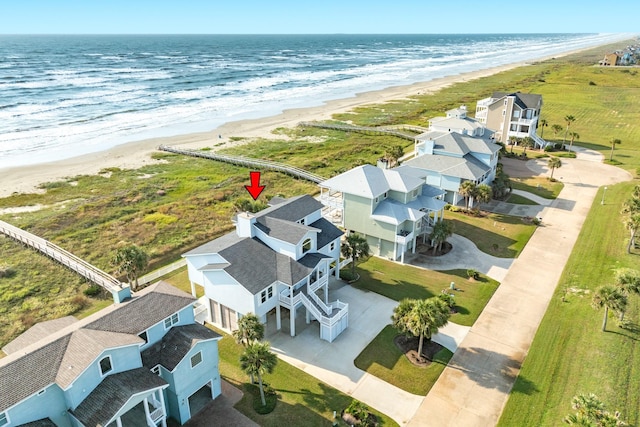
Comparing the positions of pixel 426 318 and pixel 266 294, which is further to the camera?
pixel 266 294

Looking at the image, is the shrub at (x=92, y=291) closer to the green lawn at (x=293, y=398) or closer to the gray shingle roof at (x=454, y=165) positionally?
the green lawn at (x=293, y=398)

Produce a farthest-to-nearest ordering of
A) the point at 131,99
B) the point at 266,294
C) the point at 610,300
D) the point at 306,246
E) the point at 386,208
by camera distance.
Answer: the point at 131,99, the point at 386,208, the point at 306,246, the point at 610,300, the point at 266,294

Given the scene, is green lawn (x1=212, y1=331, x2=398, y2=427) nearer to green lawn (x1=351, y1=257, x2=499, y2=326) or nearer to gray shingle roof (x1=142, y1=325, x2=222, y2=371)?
gray shingle roof (x1=142, y1=325, x2=222, y2=371)

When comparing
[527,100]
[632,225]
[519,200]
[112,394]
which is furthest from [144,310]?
[527,100]

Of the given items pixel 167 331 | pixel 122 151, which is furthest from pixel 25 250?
pixel 122 151

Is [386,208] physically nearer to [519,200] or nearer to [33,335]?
[519,200]

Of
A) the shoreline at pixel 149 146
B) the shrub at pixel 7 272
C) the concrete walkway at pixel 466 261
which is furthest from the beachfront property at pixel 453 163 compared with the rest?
the shoreline at pixel 149 146
